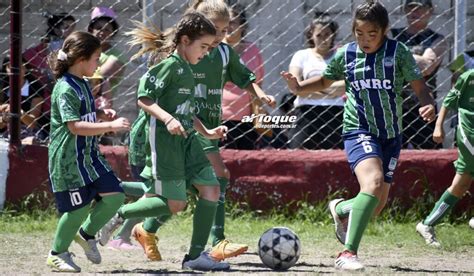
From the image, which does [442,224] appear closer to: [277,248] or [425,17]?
[425,17]

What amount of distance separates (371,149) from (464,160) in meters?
1.64

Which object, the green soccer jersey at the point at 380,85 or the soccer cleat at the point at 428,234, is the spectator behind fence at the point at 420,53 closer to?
the soccer cleat at the point at 428,234

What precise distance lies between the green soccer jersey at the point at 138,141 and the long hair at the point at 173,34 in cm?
49

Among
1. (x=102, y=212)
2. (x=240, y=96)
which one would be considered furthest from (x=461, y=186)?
(x=102, y=212)

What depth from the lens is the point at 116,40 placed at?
936 cm

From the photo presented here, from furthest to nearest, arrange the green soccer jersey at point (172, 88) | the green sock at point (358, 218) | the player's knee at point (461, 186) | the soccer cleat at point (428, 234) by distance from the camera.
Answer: the player's knee at point (461, 186), the soccer cleat at point (428, 234), the green sock at point (358, 218), the green soccer jersey at point (172, 88)

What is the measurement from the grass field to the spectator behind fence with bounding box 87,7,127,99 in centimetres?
123

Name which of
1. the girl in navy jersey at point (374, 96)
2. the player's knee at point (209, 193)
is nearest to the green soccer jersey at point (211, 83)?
the girl in navy jersey at point (374, 96)

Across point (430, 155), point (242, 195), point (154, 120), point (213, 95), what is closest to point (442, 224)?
point (430, 155)

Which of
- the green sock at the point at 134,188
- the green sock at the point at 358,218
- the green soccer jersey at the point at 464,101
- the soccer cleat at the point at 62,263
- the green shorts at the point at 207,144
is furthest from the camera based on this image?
the green soccer jersey at the point at 464,101

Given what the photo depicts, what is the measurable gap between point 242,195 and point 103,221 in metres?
2.67

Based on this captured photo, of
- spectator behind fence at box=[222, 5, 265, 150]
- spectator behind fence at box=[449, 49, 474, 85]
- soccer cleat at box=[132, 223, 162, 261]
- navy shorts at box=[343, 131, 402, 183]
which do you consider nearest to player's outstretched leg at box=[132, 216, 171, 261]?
soccer cleat at box=[132, 223, 162, 261]

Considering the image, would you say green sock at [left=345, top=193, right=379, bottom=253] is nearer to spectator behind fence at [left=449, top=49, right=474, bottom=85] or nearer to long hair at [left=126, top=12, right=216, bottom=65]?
long hair at [left=126, top=12, right=216, bottom=65]

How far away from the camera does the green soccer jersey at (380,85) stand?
6871 millimetres
